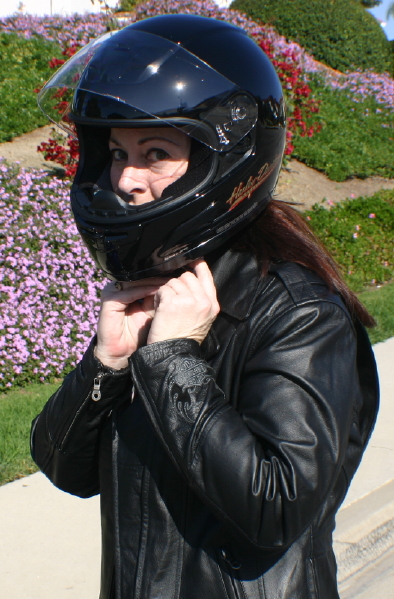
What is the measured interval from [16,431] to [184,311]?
2914mm

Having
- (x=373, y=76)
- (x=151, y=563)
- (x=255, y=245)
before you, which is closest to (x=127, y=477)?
(x=151, y=563)

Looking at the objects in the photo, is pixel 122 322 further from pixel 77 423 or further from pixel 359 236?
pixel 359 236

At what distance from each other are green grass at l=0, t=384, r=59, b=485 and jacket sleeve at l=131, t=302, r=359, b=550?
8.64 ft

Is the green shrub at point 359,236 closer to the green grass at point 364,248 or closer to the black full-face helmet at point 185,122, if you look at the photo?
the green grass at point 364,248

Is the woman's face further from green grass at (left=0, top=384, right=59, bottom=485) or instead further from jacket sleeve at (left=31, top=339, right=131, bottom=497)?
green grass at (left=0, top=384, right=59, bottom=485)

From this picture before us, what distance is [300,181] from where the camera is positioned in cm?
Answer: 1089

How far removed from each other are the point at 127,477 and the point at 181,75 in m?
0.94

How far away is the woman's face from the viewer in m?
1.59

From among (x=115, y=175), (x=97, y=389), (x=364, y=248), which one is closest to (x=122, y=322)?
(x=97, y=389)

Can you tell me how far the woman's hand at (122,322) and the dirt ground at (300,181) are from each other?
6545mm

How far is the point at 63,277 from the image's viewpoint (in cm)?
586

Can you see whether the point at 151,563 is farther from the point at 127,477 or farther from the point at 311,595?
the point at 311,595

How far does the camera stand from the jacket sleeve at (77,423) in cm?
166

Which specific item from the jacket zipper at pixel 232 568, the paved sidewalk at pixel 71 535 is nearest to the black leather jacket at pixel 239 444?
the jacket zipper at pixel 232 568
